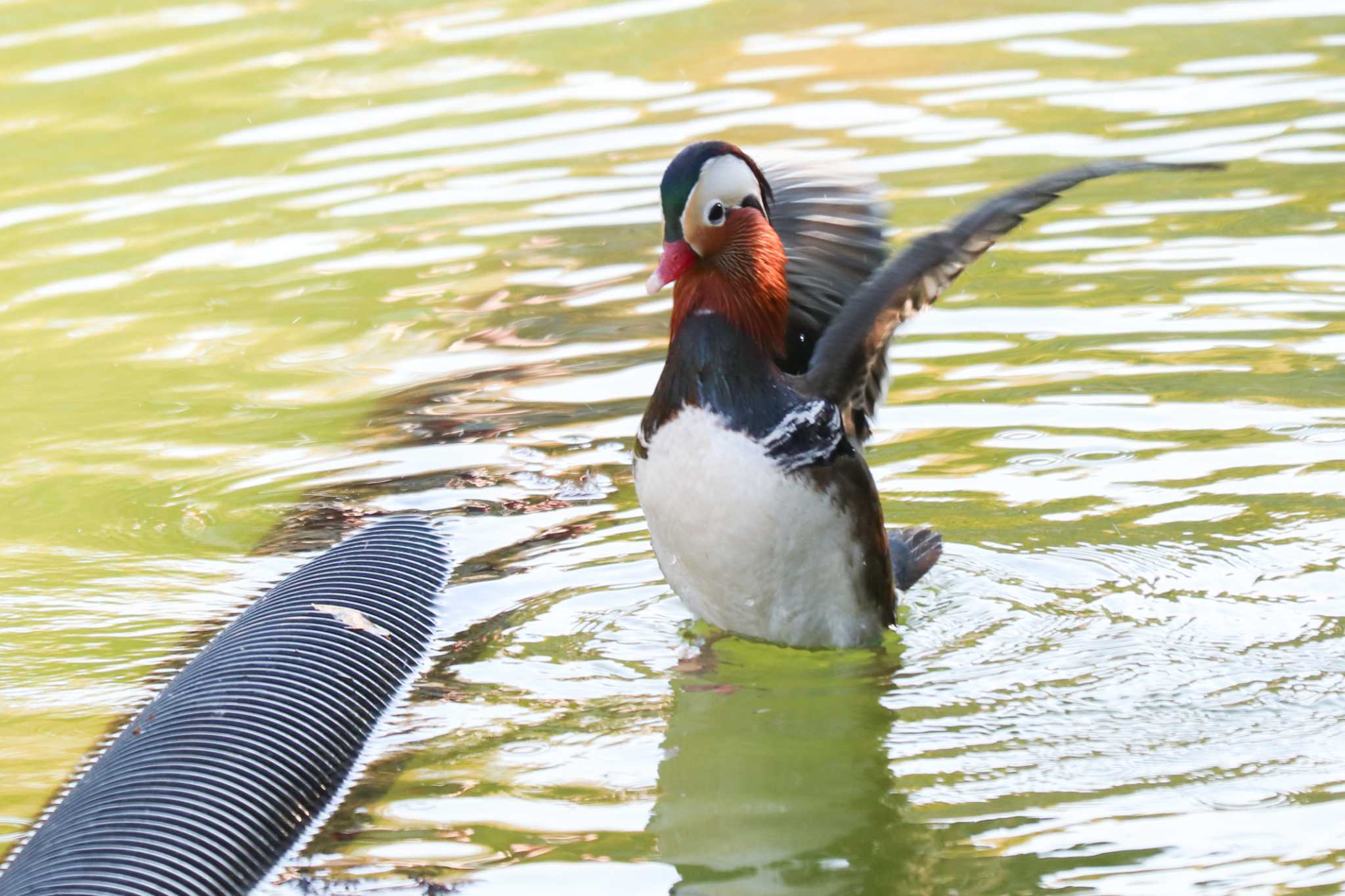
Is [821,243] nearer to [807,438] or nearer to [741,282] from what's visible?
[741,282]

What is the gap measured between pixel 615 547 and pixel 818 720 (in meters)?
1.36

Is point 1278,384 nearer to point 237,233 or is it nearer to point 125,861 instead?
point 125,861

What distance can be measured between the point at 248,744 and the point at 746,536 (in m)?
1.48

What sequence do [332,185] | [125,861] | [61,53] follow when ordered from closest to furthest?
[125,861] < [332,185] < [61,53]

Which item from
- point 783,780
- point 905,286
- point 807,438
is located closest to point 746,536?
point 807,438

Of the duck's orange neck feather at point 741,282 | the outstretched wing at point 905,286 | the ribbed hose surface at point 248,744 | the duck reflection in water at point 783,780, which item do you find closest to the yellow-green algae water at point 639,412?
the duck reflection in water at point 783,780

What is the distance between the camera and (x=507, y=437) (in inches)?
305

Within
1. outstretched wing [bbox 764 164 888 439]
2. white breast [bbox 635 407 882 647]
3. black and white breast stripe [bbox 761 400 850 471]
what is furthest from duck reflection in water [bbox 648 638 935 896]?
outstretched wing [bbox 764 164 888 439]

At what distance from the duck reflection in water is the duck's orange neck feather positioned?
1052 mm

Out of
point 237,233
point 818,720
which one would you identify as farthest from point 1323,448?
point 237,233

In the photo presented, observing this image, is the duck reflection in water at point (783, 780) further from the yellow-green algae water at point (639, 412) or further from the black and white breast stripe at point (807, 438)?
the black and white breast stripe at point (807, 438)

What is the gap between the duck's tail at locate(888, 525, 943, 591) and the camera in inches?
237

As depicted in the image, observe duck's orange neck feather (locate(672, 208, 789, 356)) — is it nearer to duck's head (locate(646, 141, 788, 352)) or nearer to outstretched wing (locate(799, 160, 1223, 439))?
duck's head (locate(646, 141, 788, 352))

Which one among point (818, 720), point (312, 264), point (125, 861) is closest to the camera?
point (125, 861)
